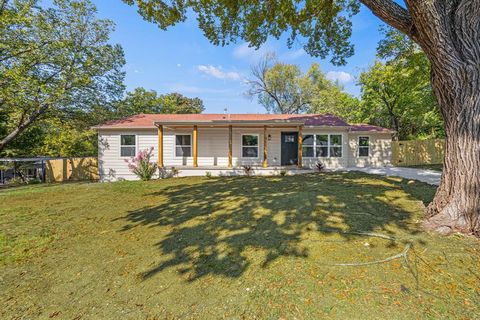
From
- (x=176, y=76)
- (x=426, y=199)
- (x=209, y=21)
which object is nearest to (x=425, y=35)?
(x=426, y=199)

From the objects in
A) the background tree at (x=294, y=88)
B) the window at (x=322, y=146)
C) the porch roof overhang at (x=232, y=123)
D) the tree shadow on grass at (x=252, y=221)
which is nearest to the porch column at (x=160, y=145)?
the porch roof overhang at (x=232, y=123)

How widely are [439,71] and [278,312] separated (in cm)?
416

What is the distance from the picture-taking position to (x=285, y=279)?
2.52 metres

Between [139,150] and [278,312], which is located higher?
[139,150]

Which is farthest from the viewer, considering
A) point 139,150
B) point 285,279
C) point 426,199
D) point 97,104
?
point 97,104

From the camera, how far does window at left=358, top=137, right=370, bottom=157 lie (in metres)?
13.6

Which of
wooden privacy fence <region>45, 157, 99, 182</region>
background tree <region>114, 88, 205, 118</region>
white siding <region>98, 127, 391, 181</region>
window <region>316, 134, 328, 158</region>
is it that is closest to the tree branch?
white siding <region>98, 127, 391, 181</region>

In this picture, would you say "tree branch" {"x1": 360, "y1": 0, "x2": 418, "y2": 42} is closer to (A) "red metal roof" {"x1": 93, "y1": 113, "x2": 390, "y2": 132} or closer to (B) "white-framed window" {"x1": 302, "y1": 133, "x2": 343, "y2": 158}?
(A) "red metal roof" {"x1": 93, "y1": 113, "x2": 390, "y2": 132}

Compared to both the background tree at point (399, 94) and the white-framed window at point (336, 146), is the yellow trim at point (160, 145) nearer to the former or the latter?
the white-framed window at point (336, 146)

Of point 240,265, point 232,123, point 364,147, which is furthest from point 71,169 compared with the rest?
point 364,147

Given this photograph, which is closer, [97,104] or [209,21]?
[209,21]

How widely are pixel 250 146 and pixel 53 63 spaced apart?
39.0ft

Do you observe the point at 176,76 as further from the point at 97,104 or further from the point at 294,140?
the point at 294,140

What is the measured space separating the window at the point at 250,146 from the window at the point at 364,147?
6.47 m
